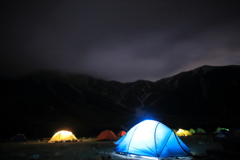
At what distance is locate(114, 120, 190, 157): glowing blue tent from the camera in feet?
33.3

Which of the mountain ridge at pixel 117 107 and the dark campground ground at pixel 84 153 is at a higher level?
the mountain ridge at pixel 117 107

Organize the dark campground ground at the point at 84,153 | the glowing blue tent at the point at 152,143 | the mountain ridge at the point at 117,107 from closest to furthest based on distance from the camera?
the dark campground ground at the point at 84,153, the glowing blue tent at the point at 152,143, the mountain ridge at the point at 117,107

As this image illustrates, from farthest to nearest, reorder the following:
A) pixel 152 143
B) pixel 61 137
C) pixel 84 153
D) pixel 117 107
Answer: pixel 117 107 < pixel 61 137 < pixel 84 153 < pixel 152 143

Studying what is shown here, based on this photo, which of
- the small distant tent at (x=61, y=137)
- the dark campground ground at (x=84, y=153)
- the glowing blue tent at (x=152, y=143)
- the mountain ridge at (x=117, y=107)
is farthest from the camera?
the mountain ridge at (x=117, y=107)

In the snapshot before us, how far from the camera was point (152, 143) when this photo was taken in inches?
410

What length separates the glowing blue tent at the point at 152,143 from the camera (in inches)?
400

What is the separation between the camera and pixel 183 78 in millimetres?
192125

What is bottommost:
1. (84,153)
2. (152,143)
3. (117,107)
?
(84,153)

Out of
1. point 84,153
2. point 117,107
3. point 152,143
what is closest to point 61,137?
point 84,153

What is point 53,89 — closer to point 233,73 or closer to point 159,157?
point 159,157

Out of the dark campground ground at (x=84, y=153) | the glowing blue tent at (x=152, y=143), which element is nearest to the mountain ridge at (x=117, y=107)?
the dark campground ground at (x=84, y=153)

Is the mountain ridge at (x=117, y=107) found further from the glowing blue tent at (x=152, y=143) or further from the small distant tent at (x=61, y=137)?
the glowing blue tent at (x=152, y=143)

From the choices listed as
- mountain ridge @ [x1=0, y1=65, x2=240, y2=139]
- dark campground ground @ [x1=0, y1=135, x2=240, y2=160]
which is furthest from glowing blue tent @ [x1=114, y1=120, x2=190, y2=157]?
mountain ridge @ [x1=0, y1=65, x2=240, y2=139]

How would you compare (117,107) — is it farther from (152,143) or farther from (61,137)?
(152,143)
